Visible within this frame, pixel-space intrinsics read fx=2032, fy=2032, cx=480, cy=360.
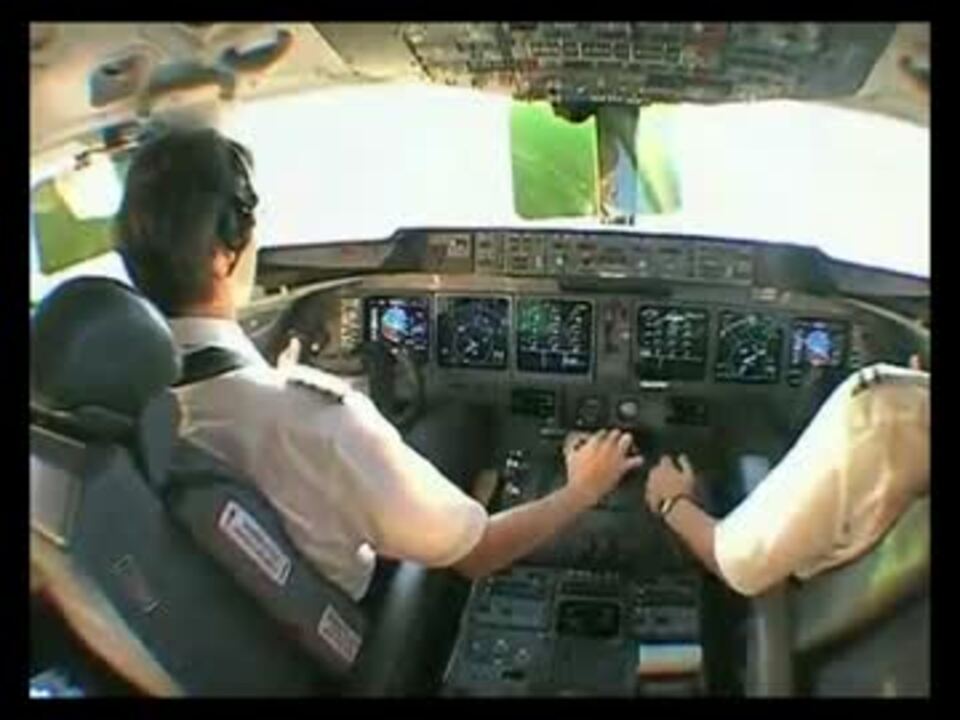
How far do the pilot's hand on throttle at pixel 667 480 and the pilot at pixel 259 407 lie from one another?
29 cm

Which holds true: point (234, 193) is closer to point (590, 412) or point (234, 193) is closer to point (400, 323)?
point (400, 323)

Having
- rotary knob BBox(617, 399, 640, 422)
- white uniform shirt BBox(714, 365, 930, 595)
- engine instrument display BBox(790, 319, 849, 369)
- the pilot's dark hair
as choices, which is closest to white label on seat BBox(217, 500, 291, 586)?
the pilot's dark hair

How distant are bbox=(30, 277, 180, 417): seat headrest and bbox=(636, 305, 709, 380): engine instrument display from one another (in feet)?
2.38

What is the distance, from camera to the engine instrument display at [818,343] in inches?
124

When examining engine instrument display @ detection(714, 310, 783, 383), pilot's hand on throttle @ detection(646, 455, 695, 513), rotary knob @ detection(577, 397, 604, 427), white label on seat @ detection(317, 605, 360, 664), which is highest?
engine instrument display @ detection(714, 310, 783, 383)

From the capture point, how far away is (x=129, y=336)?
10.0 feet

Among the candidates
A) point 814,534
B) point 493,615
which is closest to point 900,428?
point 814,534

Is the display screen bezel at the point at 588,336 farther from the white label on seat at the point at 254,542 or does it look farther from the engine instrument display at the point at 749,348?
the white label on seat at the point at 254,542

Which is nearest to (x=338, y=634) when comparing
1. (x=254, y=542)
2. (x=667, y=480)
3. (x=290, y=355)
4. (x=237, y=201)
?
(x=254, y=542)

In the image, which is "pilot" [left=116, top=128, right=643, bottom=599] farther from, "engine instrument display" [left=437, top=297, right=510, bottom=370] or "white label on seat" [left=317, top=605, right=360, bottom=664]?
"engine instrument display" [left=437, top=297, right=510, bottom=370]

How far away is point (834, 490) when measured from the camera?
10.2 ft

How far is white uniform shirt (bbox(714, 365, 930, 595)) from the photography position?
10.2 ft

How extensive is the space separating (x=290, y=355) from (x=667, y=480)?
0.62 m

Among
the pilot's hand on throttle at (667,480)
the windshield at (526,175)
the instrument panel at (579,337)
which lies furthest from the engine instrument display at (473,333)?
the pilot's hand on throttle at (667,480)
